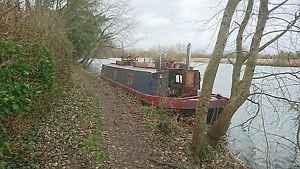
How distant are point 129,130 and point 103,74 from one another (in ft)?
37.0

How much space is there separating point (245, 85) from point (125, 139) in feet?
12.2

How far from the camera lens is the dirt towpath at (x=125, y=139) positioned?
4.59 metres

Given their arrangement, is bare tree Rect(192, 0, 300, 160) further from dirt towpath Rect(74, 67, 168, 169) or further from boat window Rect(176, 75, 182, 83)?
boat window Rect(176, 75, 182, 83)

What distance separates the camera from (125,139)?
559cm

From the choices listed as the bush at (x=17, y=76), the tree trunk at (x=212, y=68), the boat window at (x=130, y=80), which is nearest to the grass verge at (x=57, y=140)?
the bush at (x=17, y=76)

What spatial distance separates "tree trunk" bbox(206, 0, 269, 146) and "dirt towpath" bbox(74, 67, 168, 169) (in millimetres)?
2004

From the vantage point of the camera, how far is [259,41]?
5.26m

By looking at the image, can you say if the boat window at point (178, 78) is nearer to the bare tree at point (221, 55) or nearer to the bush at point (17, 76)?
the bare tree at point (221, 55)

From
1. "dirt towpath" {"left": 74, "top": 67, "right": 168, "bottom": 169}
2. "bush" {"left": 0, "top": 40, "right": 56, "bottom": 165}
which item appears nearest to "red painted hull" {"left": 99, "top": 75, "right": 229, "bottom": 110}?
"dirt towpath" {"left": 74, "top": 67, "right": 168, "bottom": 169}

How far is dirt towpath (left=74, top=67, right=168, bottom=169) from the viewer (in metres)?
4.59

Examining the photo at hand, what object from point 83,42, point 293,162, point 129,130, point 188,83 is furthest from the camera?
point 83,42

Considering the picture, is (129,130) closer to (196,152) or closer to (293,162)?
(196,152)

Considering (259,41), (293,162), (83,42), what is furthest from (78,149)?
(83,42)

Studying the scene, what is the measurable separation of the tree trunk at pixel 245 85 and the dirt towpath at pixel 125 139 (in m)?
2.00
